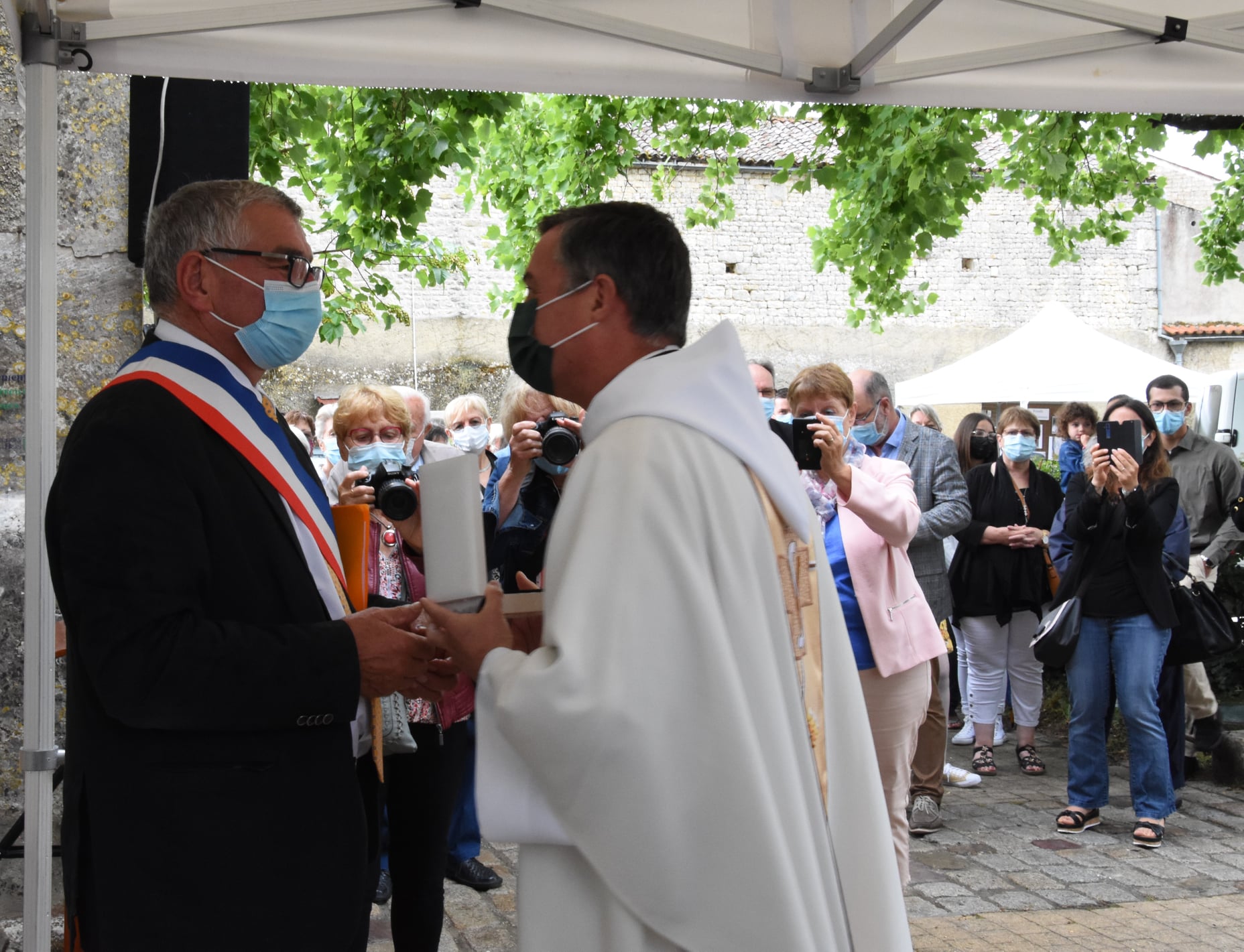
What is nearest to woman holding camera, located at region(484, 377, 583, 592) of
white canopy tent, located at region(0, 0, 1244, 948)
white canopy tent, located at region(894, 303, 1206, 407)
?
white canopy tent, located at region(0, 0, 1244, 948)

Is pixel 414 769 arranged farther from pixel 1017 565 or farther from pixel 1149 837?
pixel 1017 565

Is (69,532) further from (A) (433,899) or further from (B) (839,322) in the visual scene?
(B) (839,322)

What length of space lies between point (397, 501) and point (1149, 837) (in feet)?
14.1

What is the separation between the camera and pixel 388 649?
2.18 metres

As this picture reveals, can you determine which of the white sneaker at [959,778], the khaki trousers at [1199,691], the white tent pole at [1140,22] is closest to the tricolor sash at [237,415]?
the white tent pole at [1140,22]

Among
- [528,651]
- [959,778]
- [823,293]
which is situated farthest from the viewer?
[823,293]

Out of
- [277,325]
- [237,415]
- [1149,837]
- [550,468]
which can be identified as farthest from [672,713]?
[1149,837]

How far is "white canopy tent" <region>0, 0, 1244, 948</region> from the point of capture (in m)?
2.86

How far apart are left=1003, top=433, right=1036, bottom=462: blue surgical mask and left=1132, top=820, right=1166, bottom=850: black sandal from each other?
264 centimetres

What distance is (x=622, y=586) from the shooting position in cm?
183

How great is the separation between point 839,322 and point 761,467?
25.5 meters

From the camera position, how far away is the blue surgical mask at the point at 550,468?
13.8 ft

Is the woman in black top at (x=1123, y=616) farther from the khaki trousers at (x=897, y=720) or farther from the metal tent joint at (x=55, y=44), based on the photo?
the metal tent joint at (x=55, y=44)

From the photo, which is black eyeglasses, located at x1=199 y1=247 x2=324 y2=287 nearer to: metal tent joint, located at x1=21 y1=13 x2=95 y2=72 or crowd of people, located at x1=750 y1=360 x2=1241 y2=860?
metal tent joint, located at x1=21 y1=13 x2=95 y2=72
